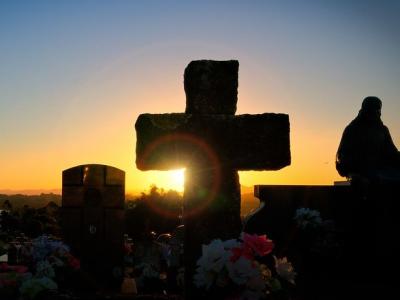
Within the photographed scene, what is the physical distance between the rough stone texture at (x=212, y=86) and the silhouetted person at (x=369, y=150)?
8.55 feet

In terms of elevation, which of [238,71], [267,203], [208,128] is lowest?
[267,203]

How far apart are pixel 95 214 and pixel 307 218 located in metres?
4.44

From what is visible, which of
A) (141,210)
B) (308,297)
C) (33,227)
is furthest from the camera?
(141,210)

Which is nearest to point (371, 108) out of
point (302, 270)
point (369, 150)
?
point (369, 150)

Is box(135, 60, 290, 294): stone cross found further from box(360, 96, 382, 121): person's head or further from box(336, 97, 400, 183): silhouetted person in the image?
box(360, 96, 382, 121): person's head

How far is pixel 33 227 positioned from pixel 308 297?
16.0 m

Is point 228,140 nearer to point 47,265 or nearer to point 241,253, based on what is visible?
point 241,253

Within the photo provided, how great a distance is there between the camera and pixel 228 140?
517 centimetres

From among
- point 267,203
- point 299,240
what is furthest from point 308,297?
point 267,203

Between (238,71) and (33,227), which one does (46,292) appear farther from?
(33,227)

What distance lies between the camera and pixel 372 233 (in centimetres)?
711

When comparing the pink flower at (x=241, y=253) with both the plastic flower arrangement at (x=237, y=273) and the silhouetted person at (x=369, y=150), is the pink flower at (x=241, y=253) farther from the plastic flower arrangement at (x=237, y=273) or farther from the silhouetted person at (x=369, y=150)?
the silhouetted person at (x=369, y=150)

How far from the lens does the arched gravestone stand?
9844mm

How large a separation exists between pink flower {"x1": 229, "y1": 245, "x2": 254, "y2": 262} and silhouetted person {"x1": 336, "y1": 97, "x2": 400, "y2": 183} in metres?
4.22
